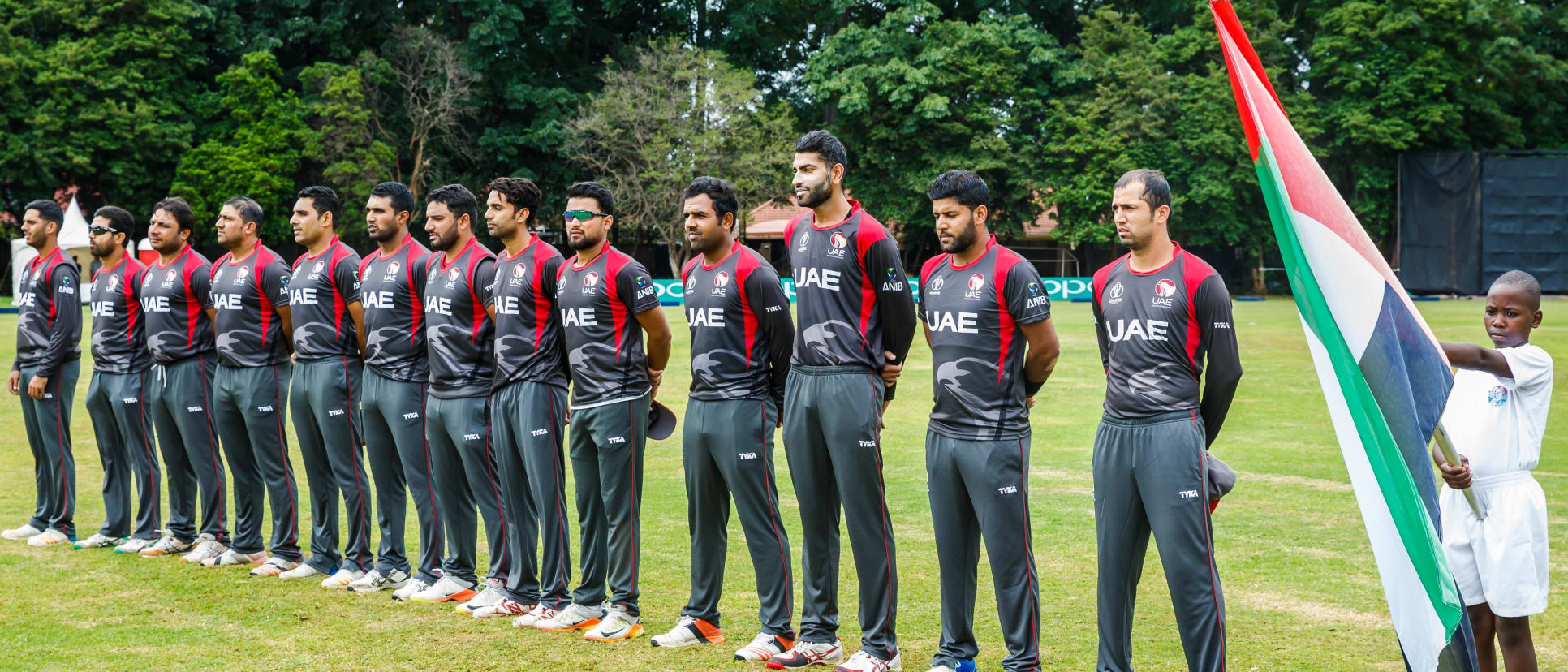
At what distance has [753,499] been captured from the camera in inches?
254

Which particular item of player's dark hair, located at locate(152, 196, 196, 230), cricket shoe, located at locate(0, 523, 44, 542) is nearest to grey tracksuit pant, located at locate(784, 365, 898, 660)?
player's dark hair, located at locate(152, 196, 196, 230)

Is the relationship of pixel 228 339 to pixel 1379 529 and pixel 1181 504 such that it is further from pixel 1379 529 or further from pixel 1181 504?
pixel 1379 529

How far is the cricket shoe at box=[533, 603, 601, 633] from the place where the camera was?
6.87 meters

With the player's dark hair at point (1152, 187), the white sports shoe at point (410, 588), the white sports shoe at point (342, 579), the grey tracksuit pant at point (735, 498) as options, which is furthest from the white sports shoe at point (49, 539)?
the player's dark hair at point (1152, 187)

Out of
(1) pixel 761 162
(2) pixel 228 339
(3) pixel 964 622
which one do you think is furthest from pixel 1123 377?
(1) pixel 761 162

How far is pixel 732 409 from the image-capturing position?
21.0 ft

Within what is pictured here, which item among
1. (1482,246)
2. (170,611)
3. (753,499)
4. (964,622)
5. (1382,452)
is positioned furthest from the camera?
(1482,246)

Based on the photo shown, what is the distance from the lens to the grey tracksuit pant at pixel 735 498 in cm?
641

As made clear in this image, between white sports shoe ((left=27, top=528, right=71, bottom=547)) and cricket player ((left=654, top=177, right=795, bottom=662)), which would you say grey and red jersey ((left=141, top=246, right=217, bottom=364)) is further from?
cricket player ((left=654, top=177, right=795, bottom=662))

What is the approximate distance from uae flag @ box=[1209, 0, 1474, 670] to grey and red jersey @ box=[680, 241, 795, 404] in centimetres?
287

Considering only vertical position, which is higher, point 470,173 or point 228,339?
point 470,173

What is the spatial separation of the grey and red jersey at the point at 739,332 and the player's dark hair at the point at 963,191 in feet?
3.43

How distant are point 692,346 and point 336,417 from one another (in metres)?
2.75

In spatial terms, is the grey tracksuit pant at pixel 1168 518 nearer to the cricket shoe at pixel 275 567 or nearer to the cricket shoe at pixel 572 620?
the cricket shoe at pixel 572 620
